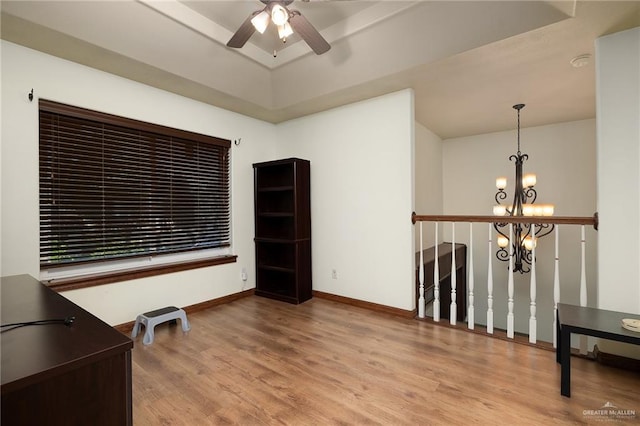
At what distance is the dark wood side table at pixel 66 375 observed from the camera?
2.58ft

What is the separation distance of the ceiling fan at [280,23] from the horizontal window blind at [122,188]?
1494mm

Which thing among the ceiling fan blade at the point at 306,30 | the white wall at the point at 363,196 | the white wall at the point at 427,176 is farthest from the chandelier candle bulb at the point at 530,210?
the ceiling fan blade at the point at 306,30

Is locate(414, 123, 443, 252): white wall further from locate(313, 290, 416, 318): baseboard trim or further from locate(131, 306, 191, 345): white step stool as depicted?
locate(131, 306, 191, 345): white step stool

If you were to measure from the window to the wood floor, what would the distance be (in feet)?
3.13

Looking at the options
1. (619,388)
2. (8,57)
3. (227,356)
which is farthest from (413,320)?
(8,57)

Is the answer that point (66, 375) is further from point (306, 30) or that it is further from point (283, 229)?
point (283, 229)

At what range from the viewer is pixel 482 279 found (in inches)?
191

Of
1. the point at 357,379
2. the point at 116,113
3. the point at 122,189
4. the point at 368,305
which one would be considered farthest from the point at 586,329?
the point at 116,113

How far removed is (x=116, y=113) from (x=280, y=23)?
6.25 feet

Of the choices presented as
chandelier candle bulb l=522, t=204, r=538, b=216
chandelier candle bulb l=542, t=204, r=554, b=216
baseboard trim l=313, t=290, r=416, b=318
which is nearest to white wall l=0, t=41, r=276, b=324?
baseboard trim l=313, t=290, r=416, b=318

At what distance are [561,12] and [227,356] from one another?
Answer: 3.45 meters

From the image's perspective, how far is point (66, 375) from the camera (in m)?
0.85

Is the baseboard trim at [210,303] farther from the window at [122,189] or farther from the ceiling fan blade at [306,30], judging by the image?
the ceiling fan blade at [306,30]

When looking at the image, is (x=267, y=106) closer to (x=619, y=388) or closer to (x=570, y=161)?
(x=619, y=388)
